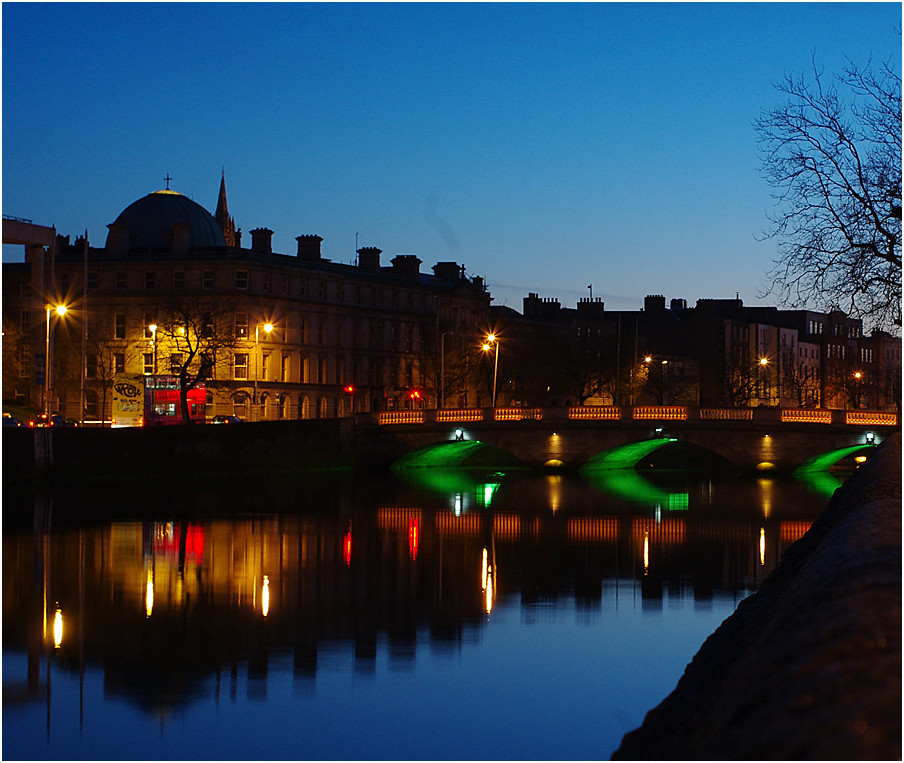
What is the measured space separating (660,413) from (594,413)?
11.8ft

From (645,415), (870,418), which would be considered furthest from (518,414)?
(870,418)

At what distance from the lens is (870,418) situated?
7456 cm

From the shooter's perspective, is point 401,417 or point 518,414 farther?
point 518,414

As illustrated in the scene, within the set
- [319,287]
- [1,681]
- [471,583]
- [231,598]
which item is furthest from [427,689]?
[319,287]

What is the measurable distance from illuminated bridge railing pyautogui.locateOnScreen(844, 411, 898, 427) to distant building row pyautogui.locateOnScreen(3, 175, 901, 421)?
412 inches

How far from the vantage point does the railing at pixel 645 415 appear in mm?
74625

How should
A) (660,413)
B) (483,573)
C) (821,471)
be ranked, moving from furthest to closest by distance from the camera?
(821,471) → (660,413) → (483,573)

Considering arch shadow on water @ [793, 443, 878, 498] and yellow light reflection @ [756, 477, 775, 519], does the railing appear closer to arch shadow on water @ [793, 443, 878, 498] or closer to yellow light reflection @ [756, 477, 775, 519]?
arch shadow on water @ [793, 443, 878, 498]

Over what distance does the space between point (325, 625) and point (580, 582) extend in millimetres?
9069

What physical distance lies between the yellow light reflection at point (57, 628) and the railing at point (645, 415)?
4891cm

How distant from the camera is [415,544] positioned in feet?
137

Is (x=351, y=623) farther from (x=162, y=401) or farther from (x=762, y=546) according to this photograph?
(x=162, y=401)

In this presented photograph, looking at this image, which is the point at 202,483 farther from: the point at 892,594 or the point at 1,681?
the point at 892,594

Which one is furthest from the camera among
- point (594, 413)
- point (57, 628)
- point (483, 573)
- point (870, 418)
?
point (594, 413)
